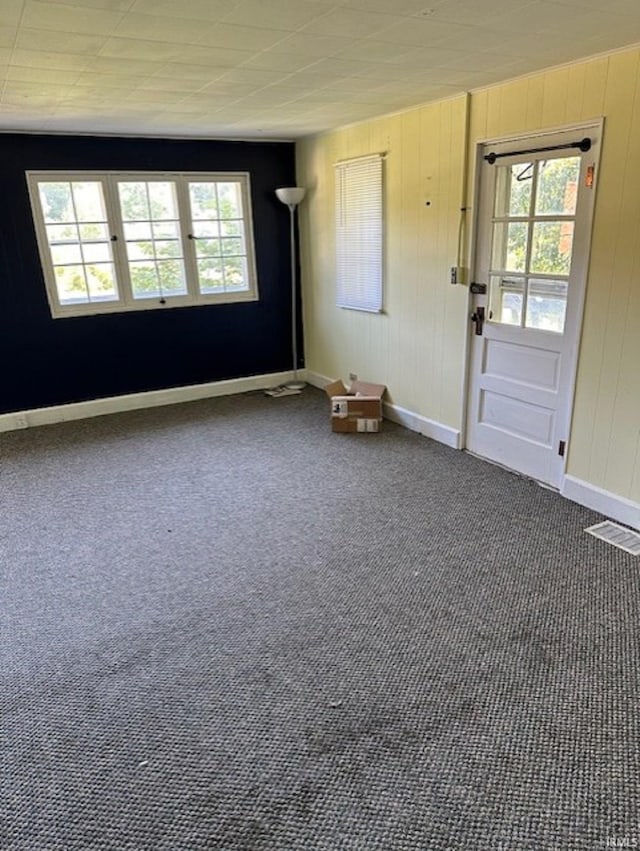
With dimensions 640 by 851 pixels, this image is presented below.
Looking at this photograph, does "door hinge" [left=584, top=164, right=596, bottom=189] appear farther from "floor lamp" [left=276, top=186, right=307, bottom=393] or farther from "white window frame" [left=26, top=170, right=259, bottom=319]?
"white window frame" [left=26, top=170, right=259, bottom=319]

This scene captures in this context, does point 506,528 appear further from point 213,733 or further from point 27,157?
point 27,157

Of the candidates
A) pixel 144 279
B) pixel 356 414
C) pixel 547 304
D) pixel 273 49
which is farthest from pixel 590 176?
pixel 144 279

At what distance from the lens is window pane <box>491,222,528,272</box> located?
3.44 meters

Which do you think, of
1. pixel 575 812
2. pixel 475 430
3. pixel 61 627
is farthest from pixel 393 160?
pixel 575 812

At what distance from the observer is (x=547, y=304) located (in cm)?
335

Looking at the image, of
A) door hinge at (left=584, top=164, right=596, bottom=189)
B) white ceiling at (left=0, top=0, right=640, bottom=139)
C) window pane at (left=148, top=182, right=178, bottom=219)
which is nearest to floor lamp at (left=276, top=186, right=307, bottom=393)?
window pane at (left=148, top=182, right=178, bottom=219)

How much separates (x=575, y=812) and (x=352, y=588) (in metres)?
1.22

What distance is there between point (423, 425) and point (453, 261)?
1245mm

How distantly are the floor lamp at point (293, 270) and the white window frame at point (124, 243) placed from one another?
0.36 metres

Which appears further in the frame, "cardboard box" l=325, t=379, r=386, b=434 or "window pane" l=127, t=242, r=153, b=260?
"window pane" l=127, t=242, r=153, b=260

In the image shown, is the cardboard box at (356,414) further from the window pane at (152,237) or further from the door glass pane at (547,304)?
the window pane at (152,237)

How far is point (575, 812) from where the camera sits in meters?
1.62

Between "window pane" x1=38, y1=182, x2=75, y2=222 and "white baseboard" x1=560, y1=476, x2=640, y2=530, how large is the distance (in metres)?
4.26

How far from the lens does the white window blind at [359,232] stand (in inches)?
177
